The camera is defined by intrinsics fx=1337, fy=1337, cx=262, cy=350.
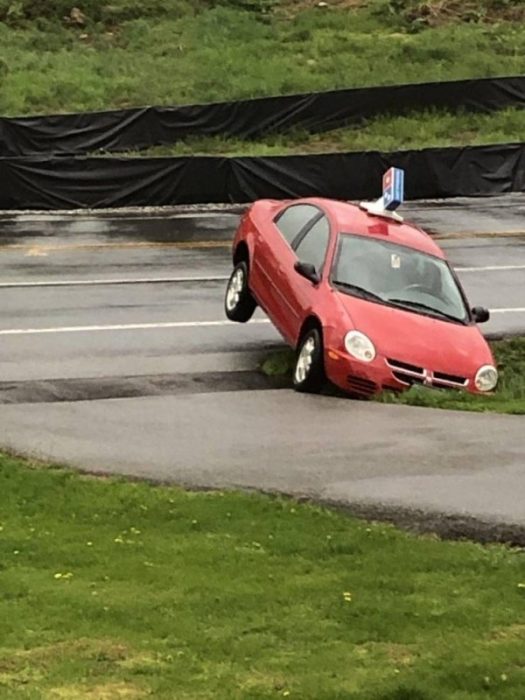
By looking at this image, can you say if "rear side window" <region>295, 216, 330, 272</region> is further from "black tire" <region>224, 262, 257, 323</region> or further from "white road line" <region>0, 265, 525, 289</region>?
"white road line" <region>0, 265, 525, 289</region>

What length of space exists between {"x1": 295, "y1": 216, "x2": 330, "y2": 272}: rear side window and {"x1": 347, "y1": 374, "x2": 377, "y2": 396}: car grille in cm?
142

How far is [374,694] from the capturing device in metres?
5.20

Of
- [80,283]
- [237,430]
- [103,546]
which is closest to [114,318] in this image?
[80,283]

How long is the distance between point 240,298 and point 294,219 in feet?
4.00

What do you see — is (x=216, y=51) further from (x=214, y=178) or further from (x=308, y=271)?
(x=308, y=271)

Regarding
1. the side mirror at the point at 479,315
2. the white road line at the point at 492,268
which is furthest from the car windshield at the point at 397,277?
the white road line at the point at 492,268

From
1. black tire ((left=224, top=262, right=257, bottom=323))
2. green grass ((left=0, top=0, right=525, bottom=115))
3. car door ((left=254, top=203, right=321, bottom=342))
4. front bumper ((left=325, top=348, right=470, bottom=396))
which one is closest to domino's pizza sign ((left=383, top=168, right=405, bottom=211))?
car door ((left=254, top=203, right=321, bottom=342))

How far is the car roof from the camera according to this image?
14.0m

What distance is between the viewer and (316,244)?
13.7 meters

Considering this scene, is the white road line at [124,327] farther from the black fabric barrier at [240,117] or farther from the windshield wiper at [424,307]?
the black fabric barrier at [240,117]

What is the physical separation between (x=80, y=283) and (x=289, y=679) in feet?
44.4

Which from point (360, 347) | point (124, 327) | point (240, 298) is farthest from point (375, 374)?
point (124, 327)

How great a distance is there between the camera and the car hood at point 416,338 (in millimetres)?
12500

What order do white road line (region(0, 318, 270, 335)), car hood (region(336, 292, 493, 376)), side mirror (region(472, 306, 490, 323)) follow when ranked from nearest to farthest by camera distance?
1. car hood (region(336, 292, 493, 376))
2. side mirror (region(472, 306, 490, 323))
3. white road line (region(0, 318, 270, 335))
